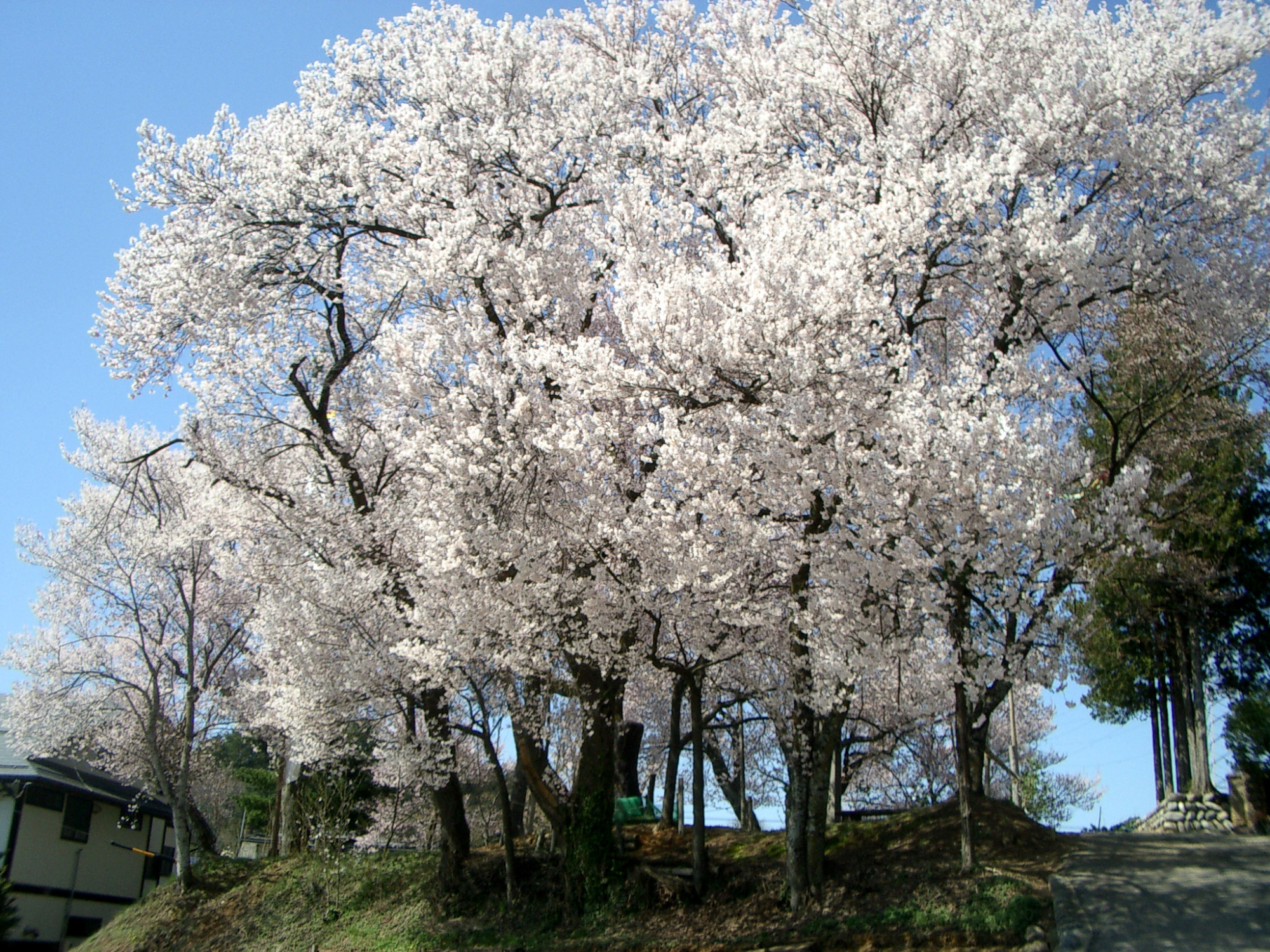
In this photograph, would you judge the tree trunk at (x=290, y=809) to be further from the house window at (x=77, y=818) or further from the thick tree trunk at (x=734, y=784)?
the thick tree trunk at (x=734, y=784)

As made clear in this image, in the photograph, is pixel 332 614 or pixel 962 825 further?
pixel 332 614

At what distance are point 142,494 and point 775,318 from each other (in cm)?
1135

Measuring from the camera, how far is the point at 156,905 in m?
16.4

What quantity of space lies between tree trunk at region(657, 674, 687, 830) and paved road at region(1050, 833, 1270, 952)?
4.74 meters

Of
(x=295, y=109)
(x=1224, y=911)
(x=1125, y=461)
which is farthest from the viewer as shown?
(x=295, y=109)

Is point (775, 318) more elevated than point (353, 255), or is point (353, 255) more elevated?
point (353, 255)

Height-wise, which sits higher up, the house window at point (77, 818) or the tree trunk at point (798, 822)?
the tree trunk at point (798, 822)

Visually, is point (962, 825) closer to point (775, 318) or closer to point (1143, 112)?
point (775, 318)

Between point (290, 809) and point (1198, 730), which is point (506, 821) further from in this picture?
point (1198, 730)

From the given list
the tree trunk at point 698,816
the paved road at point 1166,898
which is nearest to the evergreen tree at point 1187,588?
the paved road at point 1166,898

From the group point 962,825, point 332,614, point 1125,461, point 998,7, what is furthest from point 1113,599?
point 332,614

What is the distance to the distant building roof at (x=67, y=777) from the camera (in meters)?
19.3

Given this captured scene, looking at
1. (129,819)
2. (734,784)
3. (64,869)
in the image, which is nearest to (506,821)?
(734,784)

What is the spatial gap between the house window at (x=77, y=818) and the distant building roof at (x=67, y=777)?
0.31 metres
